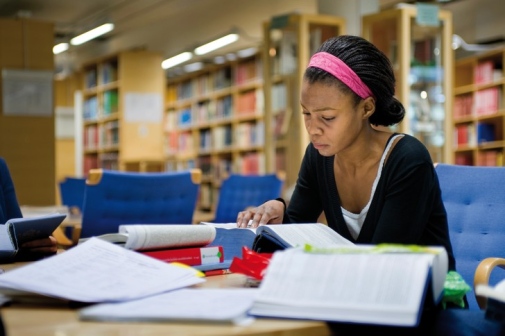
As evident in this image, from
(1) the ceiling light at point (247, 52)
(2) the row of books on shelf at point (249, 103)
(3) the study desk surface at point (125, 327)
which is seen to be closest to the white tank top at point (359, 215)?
(3) the study desk surface at point (125, 327)

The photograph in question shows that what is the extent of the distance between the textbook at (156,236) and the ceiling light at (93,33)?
9272 mm

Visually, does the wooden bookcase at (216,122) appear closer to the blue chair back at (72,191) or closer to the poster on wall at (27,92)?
the poster on wall at (27,92)

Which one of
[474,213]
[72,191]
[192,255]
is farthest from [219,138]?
[192,255]

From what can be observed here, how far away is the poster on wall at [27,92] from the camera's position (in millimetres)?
7395

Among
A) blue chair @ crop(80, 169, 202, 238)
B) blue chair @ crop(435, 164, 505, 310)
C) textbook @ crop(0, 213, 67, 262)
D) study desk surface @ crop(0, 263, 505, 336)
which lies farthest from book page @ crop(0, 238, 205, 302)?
blue chair @ crop(80, 169, 202, 238)

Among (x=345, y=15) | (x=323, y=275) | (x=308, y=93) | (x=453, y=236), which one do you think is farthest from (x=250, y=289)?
(x=345, y=15)

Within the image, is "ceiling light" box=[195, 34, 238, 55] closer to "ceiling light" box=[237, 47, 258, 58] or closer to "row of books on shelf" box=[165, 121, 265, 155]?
"ceiling light" box=[237, 47, 258, 58]

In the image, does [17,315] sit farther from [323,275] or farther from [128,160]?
[128,160]

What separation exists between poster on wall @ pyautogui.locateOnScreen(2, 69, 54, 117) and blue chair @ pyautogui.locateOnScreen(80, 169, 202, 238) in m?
4.79

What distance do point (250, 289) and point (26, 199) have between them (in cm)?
665

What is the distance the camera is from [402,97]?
641 centimetres

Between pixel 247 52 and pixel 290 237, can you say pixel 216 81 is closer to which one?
pixel 247 52

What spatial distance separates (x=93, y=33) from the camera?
431 inches

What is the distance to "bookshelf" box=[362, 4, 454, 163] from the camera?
6449mm
